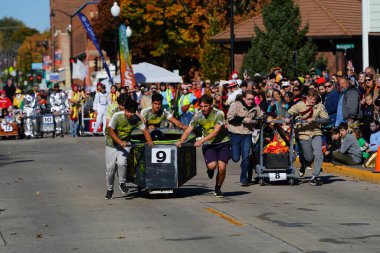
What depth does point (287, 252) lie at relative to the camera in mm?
11070

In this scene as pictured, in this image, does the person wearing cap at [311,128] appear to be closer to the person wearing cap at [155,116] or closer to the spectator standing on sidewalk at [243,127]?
the spectator standing on sidewalk at [243,127]

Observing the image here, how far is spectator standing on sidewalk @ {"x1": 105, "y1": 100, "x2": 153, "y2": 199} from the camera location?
55.3 ft

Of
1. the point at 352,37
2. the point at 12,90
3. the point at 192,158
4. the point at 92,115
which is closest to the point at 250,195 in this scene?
the point at 192,158

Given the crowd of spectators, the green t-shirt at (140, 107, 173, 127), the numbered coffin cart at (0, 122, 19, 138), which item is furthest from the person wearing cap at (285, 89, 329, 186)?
the numbered coffin cart at (0, 122, 19, 138)

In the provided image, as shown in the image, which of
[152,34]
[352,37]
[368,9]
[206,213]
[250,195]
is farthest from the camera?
[152,34]

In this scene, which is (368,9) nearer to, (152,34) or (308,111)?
(308,111)

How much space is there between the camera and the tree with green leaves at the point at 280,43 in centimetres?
4659

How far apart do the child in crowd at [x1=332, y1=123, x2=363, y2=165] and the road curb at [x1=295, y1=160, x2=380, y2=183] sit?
0.28 metres

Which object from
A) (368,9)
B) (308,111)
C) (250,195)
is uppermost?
(368,9)

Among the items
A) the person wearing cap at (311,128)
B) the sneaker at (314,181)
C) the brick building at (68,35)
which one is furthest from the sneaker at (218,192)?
the brick building at (68,35)

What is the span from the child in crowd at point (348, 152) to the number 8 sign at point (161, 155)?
661 cm

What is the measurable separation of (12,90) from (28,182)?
82.7 feet

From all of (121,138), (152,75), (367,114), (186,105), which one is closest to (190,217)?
(121,138)

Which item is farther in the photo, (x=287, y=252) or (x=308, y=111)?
(x=308, y=111)
